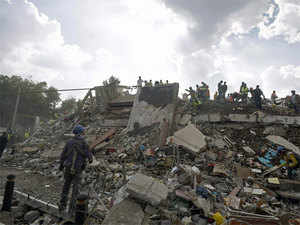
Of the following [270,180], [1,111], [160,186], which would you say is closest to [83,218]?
[160,186]

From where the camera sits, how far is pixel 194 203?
11.2ft

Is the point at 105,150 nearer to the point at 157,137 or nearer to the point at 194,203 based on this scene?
the point at 157,137

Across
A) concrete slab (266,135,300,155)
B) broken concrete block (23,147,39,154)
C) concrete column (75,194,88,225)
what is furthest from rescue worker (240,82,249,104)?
broken concrete block (23,147,39,154)

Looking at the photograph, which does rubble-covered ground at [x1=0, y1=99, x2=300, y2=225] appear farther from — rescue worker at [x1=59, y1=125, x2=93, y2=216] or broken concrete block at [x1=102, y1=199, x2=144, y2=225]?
rescue worker at [x1=59, y1=125, x2=93, y2=216]

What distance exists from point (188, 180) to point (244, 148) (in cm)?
342

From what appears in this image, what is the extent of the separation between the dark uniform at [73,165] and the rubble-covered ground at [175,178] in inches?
15.6

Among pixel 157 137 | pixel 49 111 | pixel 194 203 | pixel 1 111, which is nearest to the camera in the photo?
pixel 194 203

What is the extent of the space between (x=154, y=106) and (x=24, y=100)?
28.2 m

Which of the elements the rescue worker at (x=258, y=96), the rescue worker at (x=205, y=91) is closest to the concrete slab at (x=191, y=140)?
the rescue worker at (x=258, y=96)

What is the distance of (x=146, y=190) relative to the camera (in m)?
3.18

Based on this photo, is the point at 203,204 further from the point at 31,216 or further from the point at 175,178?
the point at 31,216

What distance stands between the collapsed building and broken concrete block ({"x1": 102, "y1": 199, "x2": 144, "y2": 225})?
0.05 feet

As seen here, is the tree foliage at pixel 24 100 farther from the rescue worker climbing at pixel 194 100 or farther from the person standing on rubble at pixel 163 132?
the person standing on rubble at pixel 163 132

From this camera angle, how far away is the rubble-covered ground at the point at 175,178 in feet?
10.2
